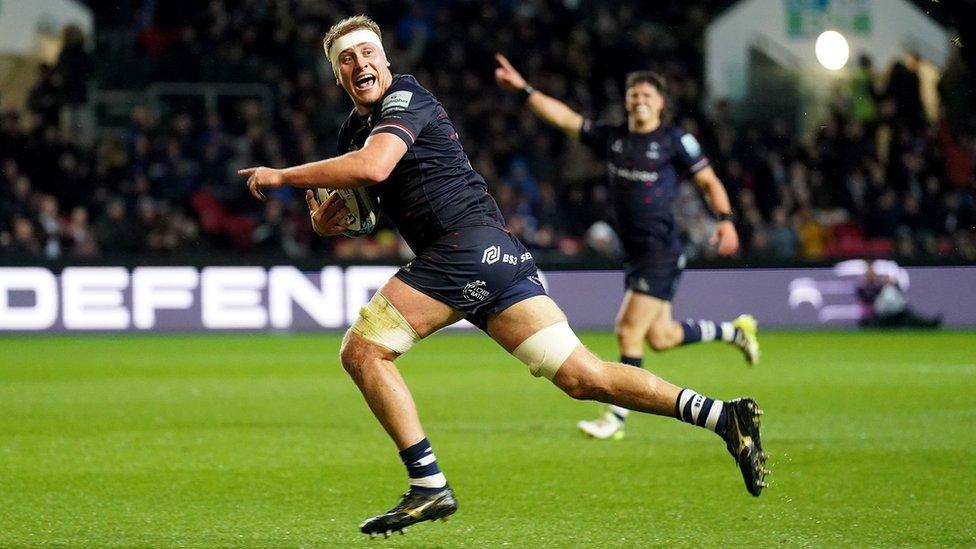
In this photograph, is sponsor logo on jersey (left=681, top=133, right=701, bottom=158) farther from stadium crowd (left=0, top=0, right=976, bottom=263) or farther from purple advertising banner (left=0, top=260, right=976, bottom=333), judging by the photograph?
stadium crowd (left=0, top=0, right=976, bottom=263)

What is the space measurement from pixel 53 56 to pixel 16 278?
561 centimetres

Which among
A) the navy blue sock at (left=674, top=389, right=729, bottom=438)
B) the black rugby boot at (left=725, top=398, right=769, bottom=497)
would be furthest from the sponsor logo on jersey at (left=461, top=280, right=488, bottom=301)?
the black rugby boot at (left=725, top=398, right=769, bottom=497)

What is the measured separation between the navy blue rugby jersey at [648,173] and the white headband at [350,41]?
4293 millimetres

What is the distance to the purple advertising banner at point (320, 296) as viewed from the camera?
1898 centimetres

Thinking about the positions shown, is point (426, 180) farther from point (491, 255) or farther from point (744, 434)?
point (744, 434)

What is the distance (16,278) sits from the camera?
18688 mm

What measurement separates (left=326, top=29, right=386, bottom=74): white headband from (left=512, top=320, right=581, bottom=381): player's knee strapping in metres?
1.37

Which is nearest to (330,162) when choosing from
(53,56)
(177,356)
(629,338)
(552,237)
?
(629,338)

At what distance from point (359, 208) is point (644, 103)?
4.12 metres

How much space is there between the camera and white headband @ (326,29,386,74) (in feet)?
20.3

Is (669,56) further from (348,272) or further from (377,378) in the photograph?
(377,378)

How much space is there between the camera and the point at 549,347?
621cm

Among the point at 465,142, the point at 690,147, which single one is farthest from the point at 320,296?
the point at 690,147

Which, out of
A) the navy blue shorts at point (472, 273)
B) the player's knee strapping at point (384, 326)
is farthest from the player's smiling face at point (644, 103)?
the player's knee strapping at point (384, 326)
